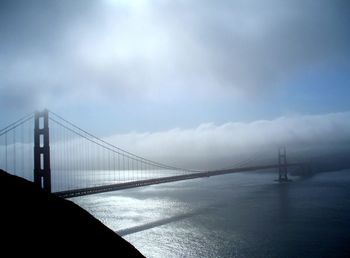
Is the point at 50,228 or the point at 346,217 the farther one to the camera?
the point at 346,217

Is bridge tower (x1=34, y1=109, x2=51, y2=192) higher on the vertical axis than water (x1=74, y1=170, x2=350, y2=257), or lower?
higher

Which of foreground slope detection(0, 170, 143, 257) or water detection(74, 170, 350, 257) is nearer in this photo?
foreground slope detection(0, 170, 143, 257)

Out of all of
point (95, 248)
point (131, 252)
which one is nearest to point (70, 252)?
point (95, 248)

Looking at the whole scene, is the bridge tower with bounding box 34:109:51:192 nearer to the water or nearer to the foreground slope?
the water

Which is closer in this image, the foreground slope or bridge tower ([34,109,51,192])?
the foreground slope

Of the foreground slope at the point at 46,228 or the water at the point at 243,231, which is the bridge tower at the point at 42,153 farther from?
the foreground slope at the point at 46,228

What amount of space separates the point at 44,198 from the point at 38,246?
166 centimetres

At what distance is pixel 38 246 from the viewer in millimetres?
4203

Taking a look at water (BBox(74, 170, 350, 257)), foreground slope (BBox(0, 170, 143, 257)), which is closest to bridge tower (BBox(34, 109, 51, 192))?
water (BBox(74, 170, 350, 257))

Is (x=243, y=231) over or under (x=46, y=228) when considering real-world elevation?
under

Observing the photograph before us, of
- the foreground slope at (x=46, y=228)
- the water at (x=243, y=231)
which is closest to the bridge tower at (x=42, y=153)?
the water at (x=243, y=231)

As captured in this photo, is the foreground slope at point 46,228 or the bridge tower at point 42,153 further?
the bridge tower at point 42,153

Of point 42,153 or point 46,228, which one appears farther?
point 42,153

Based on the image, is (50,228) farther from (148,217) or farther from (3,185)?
(148,217)
